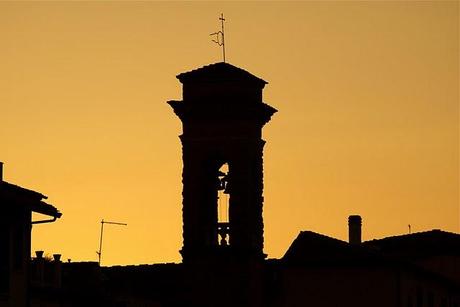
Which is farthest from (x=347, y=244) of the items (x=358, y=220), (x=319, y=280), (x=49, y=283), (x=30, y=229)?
(x=30, y=229)

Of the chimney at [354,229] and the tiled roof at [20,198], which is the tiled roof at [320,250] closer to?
the chimney at [354,229]

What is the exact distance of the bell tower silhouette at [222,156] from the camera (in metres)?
68.8

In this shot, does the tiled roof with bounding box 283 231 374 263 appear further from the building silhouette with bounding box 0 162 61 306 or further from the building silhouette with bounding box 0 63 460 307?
the building silhouette with bounding box 0 162 61 306

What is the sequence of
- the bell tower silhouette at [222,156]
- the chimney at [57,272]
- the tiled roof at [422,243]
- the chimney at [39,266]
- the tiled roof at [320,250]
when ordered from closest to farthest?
the chimney at [39,266] → the chimney at [57,272] → the bell tower silhouette at [222,156] → the tiled roof at [320,250] → the tiled roof at [422,243]

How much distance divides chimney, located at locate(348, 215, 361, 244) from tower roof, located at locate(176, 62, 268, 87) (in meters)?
20.7

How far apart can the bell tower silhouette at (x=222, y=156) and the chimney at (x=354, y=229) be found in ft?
64.9

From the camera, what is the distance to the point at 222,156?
6931 cm

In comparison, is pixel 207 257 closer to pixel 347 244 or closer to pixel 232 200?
pixel 232 200

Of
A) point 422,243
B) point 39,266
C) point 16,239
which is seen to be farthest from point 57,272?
point 422,243

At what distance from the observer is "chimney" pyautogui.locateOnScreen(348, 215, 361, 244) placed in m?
89.2

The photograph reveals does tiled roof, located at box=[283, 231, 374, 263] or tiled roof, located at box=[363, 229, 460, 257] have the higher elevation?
tiled roof, located at box=[363, 229, 460, 257]

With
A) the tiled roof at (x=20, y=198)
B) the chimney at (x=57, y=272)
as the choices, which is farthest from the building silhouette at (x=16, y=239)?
the chimney at (x=57, y=272)

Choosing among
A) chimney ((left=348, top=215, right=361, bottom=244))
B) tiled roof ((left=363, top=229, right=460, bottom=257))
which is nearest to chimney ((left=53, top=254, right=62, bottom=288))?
chimney ((left=348, top=215, right=361, bottom=244))

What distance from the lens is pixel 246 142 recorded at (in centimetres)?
6900
